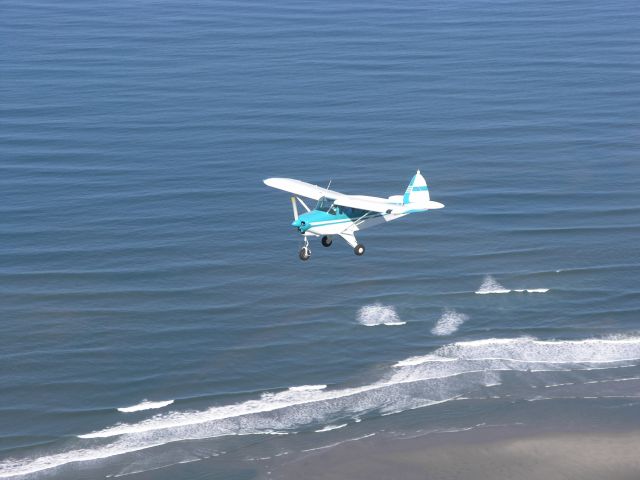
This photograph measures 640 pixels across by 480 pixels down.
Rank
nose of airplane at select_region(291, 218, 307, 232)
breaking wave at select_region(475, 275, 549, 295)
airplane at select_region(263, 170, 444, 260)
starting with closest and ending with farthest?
nose of airplane at select_region(291, 218, 307, 232)
airplane at select_region(263, 170, 444, 260)
breaking wave at select_region(475, 275, 549, 295)

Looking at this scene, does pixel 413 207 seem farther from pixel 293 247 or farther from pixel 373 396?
pixel 293 247

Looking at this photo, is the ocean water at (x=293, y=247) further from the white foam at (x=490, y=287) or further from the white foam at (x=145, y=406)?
A: the white foam at (x=490, y=287)

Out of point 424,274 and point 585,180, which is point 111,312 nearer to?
point 424,274

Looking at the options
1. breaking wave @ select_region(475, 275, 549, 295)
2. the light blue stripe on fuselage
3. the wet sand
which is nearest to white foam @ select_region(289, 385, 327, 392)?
the wet sand

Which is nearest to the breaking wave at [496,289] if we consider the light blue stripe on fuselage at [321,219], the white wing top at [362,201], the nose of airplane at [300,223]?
the white wing top at [362,201]

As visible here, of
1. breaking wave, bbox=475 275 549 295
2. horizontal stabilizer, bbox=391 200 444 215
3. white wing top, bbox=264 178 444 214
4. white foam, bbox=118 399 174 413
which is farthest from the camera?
breaking wave, bbox=475 275 549 295

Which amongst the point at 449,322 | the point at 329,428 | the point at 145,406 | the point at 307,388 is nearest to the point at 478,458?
the point at 329,428

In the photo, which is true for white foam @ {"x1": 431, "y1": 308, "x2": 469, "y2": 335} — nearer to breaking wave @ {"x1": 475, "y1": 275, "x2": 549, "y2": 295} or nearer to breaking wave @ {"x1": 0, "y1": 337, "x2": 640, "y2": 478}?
breaking wave @ {"x1": 0, "y1": 337, "x2": 640, "y2": 478}
